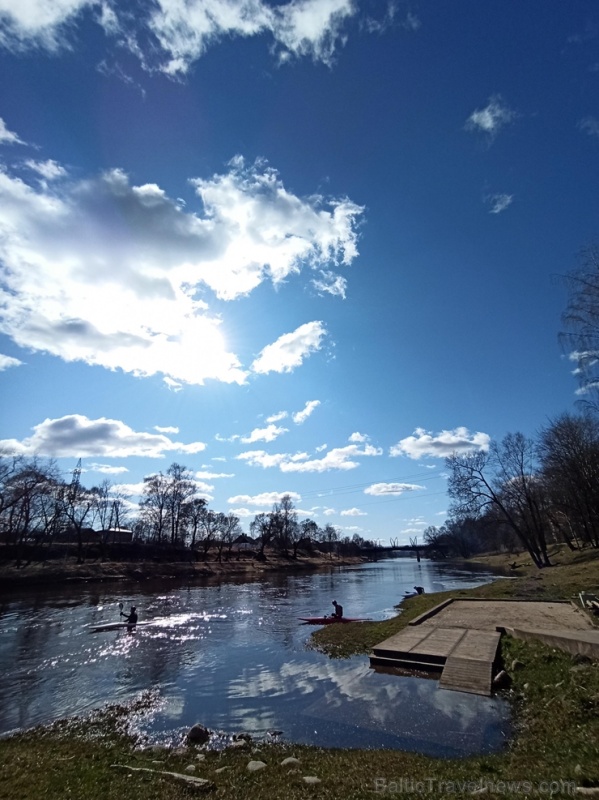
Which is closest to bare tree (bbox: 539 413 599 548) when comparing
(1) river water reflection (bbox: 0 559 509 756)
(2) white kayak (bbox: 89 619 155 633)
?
(1) river water reflection (bbox: 0 559 509 756)

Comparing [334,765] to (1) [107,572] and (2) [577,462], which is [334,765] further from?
(1) [107,572]

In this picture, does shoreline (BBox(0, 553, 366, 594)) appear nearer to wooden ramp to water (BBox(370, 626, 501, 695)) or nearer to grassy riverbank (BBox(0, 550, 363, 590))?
grassy riverbank (BBox(0, 550, 363, 590))

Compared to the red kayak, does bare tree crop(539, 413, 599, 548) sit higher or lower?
higher

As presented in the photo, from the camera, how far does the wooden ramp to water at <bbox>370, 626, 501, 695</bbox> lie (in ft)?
39.0

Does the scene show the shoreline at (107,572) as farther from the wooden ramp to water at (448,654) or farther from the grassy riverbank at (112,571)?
the wooden ramp to water at (448,654)

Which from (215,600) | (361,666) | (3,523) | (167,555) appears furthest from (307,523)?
(361,666)

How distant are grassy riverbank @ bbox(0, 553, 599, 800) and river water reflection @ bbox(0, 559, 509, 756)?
33.9 inches

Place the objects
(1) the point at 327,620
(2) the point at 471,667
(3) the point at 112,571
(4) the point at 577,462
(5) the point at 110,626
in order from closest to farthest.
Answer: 1. (2) the point at 471,667
2. (1) the point at 327,620
3. (5) the point at 110,626
4. (4) the point at 577,462
5. (3) the point at 112,571

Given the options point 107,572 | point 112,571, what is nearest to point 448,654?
point 107,572

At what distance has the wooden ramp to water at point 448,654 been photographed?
11.9 metres

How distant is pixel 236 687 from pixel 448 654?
689cm

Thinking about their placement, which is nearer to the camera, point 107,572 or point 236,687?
point 236,687

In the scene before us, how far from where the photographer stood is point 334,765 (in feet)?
25.7

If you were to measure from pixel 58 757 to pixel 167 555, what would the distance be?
92.8 meters
